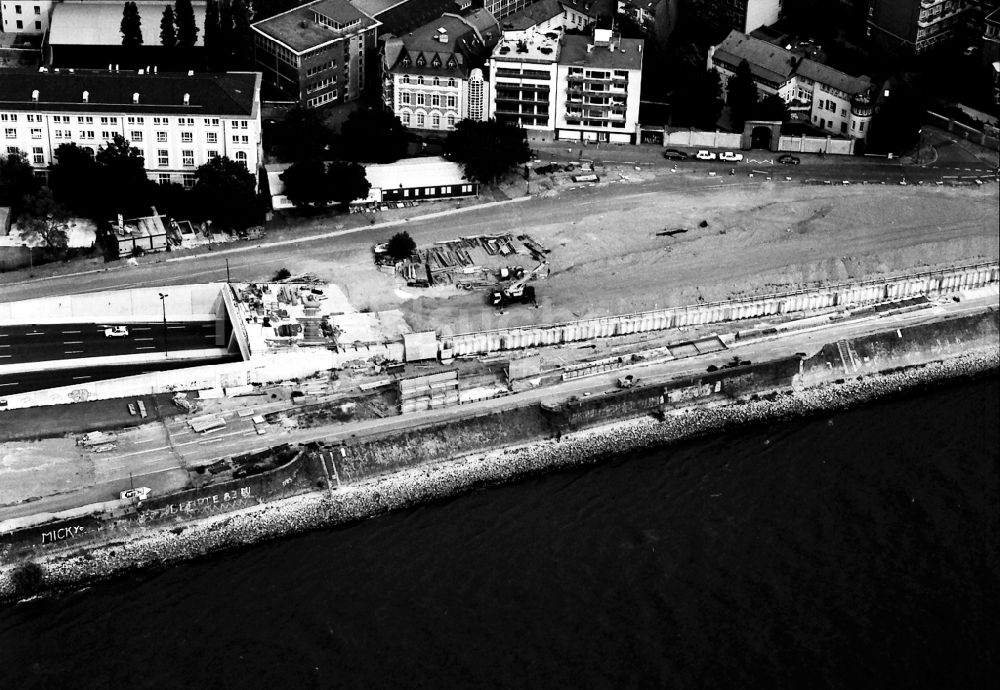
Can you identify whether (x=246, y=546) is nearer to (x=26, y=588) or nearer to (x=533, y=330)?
(x=26, y=588)

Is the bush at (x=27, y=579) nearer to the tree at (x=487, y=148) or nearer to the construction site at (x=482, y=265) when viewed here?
the construction site at (x=482, y=265)

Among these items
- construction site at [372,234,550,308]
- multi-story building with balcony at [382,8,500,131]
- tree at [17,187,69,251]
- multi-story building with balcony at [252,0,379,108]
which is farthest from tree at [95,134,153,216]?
multi-story building with balcony at [382,8,500,131]

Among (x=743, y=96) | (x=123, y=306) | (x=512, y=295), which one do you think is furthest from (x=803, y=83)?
(x=123, y=306)

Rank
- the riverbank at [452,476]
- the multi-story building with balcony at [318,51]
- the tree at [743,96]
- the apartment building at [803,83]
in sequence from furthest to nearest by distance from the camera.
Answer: the tree at [743,96]
the apartment building at [803,83]
the multi-story building with balcony at [318,51]
the riverbank at [452,476]

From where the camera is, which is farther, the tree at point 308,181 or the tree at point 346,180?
the tree at point 346,180

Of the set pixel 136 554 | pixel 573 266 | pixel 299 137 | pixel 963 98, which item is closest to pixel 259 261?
pixel 299 137

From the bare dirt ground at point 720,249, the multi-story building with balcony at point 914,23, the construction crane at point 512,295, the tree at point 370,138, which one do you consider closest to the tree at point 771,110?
the bare dirt ground at point 720,249
